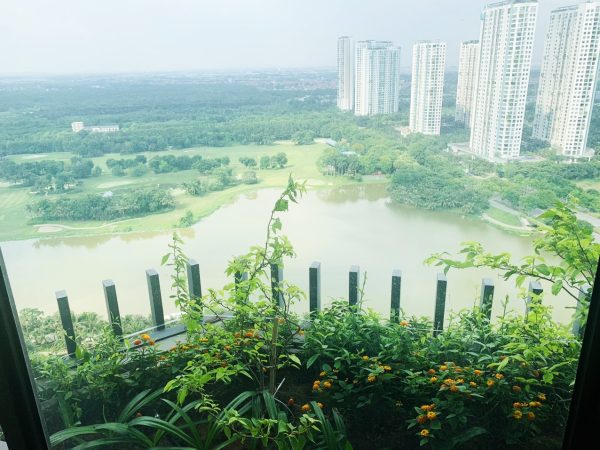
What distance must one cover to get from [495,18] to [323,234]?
37.4 inches

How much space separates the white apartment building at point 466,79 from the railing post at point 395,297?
2.05 feet

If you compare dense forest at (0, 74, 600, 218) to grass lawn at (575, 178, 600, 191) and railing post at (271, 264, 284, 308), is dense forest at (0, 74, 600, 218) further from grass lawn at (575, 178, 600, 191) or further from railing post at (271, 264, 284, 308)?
railing post at (271, 264, 284, 308)

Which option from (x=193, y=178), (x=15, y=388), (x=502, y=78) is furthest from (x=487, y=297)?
(x=15, y=388)

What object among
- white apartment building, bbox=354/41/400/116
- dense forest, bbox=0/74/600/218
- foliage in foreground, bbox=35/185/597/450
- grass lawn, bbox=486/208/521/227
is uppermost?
white apartment building, bbox=354/41/400/116

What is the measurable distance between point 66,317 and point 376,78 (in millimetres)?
1500

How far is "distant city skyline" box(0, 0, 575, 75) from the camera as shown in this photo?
1.56 meters

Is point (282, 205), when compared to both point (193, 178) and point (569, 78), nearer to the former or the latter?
point (193, 178)

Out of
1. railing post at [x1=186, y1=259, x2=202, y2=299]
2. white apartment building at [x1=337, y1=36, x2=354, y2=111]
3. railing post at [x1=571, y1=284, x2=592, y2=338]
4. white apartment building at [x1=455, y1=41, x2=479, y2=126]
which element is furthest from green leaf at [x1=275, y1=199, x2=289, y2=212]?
railing post at [x1=571, y1=284, x2=592, y2=338]

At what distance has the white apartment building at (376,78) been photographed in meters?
1.68

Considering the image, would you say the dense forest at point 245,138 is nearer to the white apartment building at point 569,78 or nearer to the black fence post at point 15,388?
the white apartment building at point 569,78

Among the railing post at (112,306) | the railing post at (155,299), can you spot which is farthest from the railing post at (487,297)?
the railing post at (112,306)

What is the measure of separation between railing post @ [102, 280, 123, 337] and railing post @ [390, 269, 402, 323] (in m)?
1.11

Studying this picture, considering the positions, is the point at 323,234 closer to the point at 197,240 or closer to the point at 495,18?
the point at 197,240

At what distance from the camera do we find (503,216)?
1.70 m
